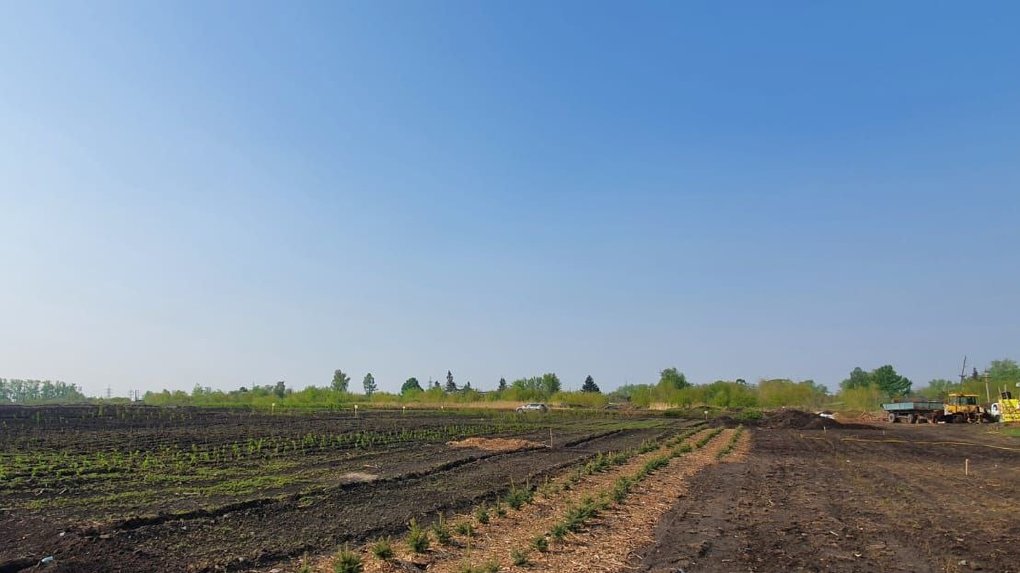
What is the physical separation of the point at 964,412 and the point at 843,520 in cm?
5324

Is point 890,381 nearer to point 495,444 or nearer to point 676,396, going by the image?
point 676,396

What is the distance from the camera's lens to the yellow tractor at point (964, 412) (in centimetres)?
5247

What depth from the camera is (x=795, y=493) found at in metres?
14.4

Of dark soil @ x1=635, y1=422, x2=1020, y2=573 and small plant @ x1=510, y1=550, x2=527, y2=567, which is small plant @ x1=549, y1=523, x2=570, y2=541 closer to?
small plant @ x1=510, y1=550, x2=527, y2=567

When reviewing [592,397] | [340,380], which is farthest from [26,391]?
[592,397]

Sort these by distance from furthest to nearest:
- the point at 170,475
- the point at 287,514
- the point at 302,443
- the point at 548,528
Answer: the point at 302,443 → the point at 170,475 → the point at 287,514 → the point at 548,528

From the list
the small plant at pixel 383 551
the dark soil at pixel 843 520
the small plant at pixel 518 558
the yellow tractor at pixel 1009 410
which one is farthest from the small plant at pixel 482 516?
the yellow tractor at pixel 1009 410

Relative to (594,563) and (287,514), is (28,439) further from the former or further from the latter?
(594,563)

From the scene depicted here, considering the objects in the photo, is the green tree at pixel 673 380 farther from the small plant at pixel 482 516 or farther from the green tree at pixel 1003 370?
the small plant at pixel 482 516

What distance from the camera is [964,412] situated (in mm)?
52438

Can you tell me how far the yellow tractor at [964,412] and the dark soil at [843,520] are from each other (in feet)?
125

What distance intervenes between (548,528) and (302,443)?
62.4ft

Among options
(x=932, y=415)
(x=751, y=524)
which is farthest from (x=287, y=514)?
(x=932, y=415)

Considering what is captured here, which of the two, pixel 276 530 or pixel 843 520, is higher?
pixel 276 530
